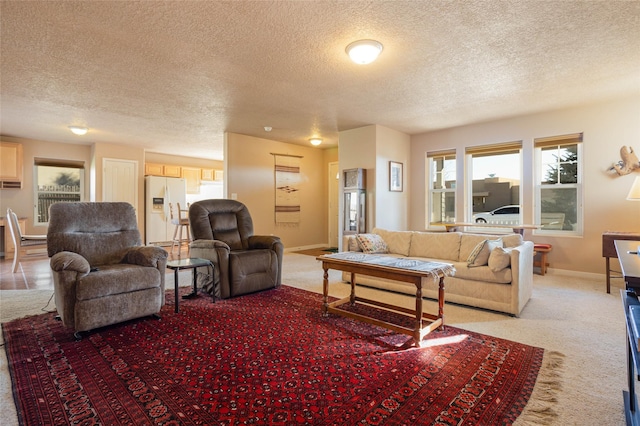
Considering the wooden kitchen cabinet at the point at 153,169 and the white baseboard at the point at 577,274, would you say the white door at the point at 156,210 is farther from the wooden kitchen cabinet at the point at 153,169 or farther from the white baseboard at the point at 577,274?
the white baseboard at the point at 577,274

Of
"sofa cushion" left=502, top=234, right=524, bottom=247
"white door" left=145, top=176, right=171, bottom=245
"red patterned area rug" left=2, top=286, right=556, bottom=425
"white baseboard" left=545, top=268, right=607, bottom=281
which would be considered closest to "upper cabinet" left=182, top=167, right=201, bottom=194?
"white door" left=145, top=176, right=171, bottom=245

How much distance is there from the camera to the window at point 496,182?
534 centimetres

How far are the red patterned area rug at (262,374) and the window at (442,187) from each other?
389cm

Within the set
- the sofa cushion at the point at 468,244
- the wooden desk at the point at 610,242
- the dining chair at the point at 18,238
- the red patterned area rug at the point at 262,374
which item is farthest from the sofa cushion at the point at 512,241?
the dining chair at the point at 18,238

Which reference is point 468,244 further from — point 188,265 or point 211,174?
point 211,174

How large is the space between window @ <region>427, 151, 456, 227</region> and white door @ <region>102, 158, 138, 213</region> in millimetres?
6630

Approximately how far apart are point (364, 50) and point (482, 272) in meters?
2.32

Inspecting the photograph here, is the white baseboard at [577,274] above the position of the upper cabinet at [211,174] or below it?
below

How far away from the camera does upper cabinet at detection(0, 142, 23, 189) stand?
6422mm

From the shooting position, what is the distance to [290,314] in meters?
3.02

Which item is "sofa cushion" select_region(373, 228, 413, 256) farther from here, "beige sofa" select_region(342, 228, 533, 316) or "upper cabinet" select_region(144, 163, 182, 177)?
"upper cabinet" select_region(144, 163, 182, 177)

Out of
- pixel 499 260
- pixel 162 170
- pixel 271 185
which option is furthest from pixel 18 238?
pixel 499 260

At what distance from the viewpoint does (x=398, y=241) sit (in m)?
4.23

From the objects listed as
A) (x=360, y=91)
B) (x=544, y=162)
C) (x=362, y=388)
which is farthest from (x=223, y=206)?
(x=544, y=162)
